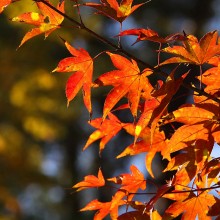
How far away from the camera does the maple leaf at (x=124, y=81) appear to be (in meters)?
Result: 0.75

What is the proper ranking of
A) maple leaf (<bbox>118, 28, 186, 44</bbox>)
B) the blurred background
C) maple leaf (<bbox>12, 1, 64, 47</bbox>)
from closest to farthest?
maple leaf (<bbox>118, 28, 186, 44</bbox>) → maple leaf (<bbox>12, 1, 64, 47</bbox>) → the blurred background

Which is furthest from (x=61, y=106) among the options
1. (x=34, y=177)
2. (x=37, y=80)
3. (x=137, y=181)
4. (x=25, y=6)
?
(x=137, y=181)

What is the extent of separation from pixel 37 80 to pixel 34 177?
3.83ft

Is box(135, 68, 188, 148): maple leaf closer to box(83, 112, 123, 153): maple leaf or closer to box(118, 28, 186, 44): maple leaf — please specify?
box(118, 28, 186, 44): maple leaf

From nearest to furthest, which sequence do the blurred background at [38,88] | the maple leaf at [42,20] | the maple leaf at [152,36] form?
the maple leaf at [152,36]
the maple leaf at [42,20]
the blurred background at [38,88]

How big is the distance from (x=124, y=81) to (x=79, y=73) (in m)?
0.07

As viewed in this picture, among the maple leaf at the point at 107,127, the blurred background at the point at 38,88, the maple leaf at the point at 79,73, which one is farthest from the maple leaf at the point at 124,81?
the blurred background at the point at 38,88

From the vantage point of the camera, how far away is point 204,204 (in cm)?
83

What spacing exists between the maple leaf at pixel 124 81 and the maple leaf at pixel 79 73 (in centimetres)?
2

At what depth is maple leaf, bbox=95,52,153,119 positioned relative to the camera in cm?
75

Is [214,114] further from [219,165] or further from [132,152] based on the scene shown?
[132,152]

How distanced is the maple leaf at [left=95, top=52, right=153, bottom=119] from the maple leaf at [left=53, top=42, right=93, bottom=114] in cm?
2

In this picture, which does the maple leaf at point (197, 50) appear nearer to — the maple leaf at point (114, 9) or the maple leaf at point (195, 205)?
the maple leaf at point (114, 9)

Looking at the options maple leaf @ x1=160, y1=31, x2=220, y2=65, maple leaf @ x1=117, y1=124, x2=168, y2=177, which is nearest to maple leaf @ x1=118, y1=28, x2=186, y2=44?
maple leaf @ x1=160, y1=31, x2=220, y2=65
